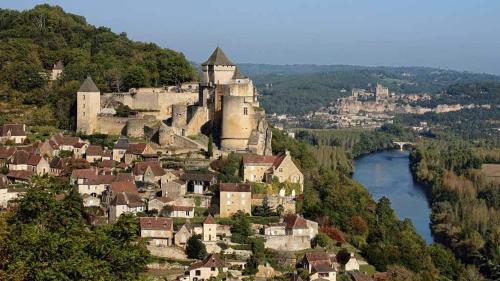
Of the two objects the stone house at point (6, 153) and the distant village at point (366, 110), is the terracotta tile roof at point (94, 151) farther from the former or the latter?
the distant village at point (366, 110)

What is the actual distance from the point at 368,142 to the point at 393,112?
65580 mm

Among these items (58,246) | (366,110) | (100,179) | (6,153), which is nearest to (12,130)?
(6,153)

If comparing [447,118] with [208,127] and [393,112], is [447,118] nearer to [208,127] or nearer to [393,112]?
[393,112]

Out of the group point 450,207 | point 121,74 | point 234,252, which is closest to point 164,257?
point 234,252

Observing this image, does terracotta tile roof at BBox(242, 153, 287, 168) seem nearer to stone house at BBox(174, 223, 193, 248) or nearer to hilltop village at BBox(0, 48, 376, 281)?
hilltop village at BBox(0, 48, 376, 281)

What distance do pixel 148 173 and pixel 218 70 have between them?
8.35m

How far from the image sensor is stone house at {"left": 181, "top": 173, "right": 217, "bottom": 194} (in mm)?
29672

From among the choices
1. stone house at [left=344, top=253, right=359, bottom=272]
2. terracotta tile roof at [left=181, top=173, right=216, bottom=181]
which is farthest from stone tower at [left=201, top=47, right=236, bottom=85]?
stone house at [left=344, top=253, right=359, bottom=272]

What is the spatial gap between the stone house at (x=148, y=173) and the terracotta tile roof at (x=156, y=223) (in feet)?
11.7

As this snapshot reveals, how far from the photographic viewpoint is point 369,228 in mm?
33969

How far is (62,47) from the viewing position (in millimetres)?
46500

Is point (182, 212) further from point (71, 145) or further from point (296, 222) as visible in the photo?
point (71, 145)

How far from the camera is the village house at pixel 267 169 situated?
101 feet

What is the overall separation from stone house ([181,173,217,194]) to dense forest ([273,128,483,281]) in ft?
11.8
